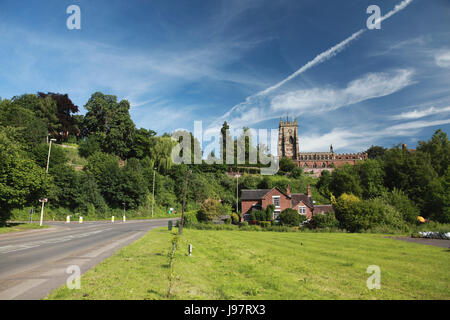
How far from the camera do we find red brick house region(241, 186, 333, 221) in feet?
164

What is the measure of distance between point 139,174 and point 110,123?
66.4ft

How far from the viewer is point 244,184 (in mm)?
65812

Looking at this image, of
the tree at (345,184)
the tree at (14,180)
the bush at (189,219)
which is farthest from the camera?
the tree at (345,184)

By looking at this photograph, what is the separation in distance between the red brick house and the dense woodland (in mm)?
6436

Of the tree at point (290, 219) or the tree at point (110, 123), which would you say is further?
the tree at point (110, 123)

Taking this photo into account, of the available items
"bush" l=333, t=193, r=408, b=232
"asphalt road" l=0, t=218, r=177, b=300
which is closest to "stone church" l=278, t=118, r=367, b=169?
"bush" l=333, t=193, r=408, b=232

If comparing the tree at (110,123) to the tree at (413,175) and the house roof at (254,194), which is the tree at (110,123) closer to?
the house roof at (254,194)

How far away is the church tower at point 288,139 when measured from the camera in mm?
136750

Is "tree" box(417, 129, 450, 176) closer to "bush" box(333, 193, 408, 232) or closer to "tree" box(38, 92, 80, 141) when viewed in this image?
"bush" box(333, 193, 408, 232)

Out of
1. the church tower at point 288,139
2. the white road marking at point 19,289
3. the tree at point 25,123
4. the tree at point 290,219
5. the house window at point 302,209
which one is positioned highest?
the church tower at point 288,139

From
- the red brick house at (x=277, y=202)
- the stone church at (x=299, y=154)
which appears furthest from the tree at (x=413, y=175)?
the stone church at (x=299, y=154)

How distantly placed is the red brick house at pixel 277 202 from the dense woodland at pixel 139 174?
6436 millimetres

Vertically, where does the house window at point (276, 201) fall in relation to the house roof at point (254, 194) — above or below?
below

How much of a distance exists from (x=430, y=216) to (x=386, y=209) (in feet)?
43.8
